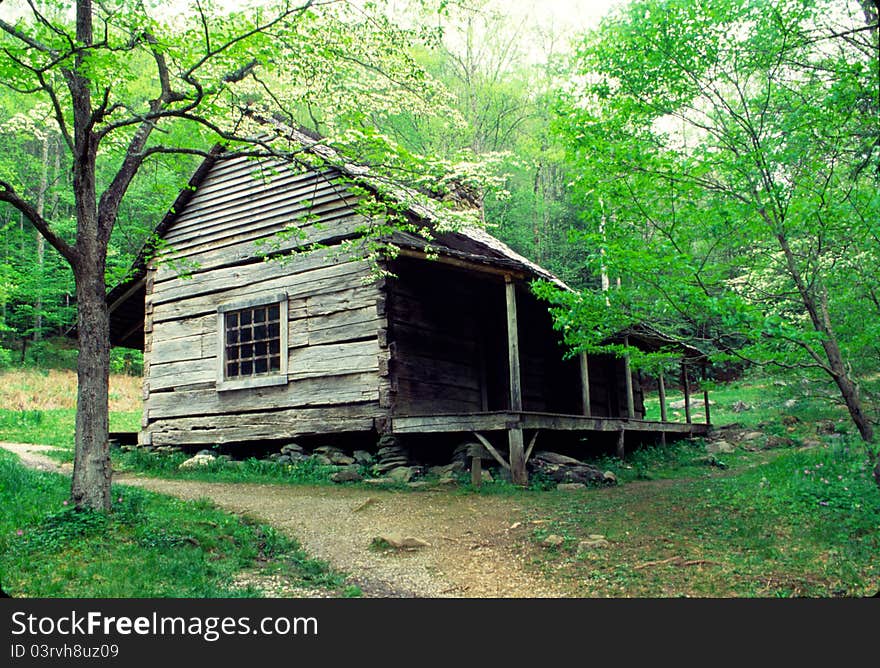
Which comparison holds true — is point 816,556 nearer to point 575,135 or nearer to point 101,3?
point 575,135

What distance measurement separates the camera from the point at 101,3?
7.05 m

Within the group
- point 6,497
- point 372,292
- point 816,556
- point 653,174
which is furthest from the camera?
point 372,292

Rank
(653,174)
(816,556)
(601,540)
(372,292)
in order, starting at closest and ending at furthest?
1. (816,556)
2. (601,540)
3. (653,174)
4. (372,292)

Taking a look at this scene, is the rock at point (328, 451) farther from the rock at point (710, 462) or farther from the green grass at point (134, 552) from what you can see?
the rock at point (710, 462)

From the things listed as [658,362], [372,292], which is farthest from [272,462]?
Answer: [658,362]

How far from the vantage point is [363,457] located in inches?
479

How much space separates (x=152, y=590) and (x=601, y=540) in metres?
4.16

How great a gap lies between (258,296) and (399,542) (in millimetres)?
8080

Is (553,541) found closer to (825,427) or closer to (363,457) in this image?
(363,457)

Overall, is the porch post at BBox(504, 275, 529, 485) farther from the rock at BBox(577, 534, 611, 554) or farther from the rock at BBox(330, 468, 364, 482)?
the rock at BBox(577, 534, 611, 554)

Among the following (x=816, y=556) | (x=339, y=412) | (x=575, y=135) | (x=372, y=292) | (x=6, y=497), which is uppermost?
(x=575, y=135)

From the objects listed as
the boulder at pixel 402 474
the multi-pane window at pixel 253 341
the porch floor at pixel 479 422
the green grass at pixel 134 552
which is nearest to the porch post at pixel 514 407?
the porch floor at pixel 479 422

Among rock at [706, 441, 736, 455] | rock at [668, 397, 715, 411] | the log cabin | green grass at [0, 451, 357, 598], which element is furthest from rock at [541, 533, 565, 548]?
rock at [668, 397, 715, 411]

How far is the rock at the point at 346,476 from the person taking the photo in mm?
11330
